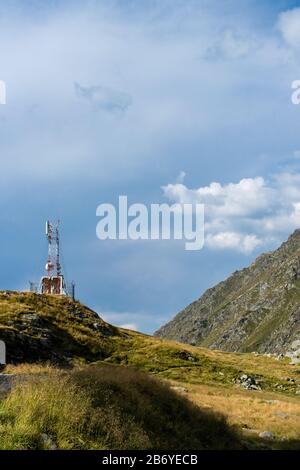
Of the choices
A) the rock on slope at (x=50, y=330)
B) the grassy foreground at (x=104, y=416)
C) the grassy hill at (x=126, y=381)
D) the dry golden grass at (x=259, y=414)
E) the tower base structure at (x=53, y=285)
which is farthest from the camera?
the tower base structure at (x=53, y=285)

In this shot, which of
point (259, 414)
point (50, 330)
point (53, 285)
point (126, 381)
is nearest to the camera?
point (126, 381)

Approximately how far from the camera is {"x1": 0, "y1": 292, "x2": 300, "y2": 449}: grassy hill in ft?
51.1

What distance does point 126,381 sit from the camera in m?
20.2

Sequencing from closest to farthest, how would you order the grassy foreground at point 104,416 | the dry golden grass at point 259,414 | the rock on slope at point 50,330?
1. the grassy foreground at point 104,416
2. the dry golden grass at point 259,414
3. the rock on slope at point 50,330

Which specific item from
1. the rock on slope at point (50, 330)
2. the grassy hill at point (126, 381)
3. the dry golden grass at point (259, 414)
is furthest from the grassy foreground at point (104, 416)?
the rock on slope at point (50, 330)

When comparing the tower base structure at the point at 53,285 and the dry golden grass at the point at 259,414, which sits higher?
the tower base structure at the point at 53,285

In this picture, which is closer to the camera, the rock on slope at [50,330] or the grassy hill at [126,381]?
the grassy hill at [126,381]

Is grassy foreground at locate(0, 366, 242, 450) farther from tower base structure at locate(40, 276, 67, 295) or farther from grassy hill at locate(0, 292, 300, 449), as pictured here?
tower base structure at locate(40, 276, 67, 295)

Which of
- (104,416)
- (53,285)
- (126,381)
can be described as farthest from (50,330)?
(104,416)

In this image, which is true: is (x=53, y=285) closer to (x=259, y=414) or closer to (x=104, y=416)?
(x=259, y=414)

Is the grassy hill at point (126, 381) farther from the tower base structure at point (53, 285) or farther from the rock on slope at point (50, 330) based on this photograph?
the tower base structure at point (53, 285)

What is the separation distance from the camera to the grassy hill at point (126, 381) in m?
15.6
